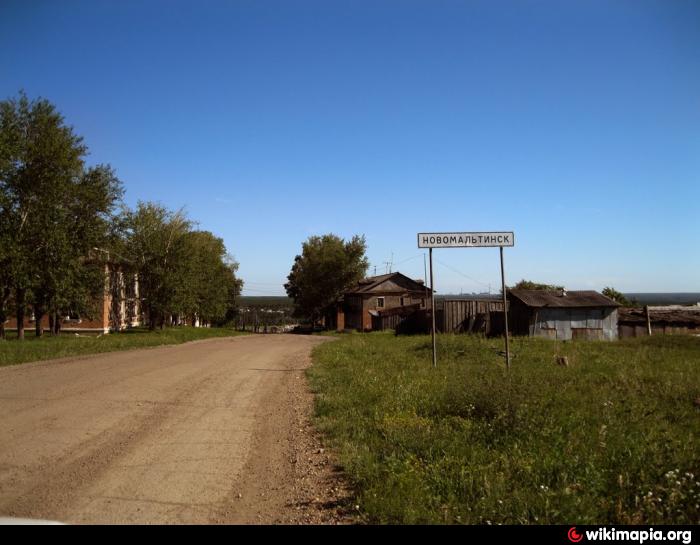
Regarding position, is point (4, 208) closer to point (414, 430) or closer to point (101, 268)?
point (101, 268)

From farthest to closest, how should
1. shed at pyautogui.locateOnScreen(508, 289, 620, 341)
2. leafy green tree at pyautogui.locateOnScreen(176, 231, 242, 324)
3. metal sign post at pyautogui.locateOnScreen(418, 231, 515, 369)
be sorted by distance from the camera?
leafy green tree at pyautogui.locateOnScreen(176, 231, 242, 324) → shed at pyautogui.locateOnScreen(508, 289, 620, 341) → metal sign post at pyautogui.locateOnScreen(418, 231, 515, 369)

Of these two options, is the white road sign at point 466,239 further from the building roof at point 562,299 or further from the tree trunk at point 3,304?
the tree trunk at point 3,304

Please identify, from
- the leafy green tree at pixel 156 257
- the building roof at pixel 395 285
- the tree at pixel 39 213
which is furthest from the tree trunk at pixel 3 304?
the building roof at pixel 395 285

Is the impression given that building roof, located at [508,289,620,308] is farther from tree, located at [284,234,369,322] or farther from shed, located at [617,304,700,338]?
tree, located at [284,234,369,322]

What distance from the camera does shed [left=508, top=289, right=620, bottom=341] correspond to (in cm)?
3297

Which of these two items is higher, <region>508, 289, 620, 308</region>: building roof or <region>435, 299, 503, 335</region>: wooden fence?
<region>508, 289, 620, 308</region>: building roof

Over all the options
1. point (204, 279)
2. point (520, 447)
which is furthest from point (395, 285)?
point (520, 447)

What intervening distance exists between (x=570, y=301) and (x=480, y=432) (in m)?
30.6

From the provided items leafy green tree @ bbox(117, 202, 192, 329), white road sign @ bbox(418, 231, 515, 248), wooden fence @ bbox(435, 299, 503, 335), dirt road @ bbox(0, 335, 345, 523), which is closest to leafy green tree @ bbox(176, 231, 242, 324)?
leafy green tree @ bbox(117, 202, 192, 329)

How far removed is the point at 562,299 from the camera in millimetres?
34094

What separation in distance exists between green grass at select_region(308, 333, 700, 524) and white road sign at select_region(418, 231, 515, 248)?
3.12m

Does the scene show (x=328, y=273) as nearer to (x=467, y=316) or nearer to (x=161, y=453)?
(x=467, y=316)

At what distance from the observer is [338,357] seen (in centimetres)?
1759

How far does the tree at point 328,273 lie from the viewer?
64250 mm
